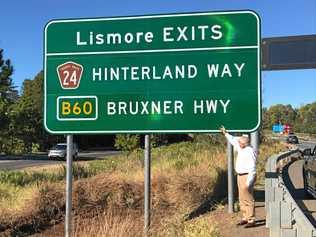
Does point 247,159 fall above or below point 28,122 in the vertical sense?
below

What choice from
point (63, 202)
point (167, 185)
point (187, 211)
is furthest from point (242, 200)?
point (63, 202)

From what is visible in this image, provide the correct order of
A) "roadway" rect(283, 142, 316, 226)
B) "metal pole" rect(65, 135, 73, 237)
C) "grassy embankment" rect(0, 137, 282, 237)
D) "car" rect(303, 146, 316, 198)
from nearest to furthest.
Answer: "metal pole" rect(65, 135, 73, 237), "grassy embankment" rect(0, 137, 282, 237), "roadway" rect(283, 142, 316, 226), "car" rect(303, 146, 316, 198)

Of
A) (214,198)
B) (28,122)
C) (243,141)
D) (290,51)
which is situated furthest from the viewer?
(28,122)

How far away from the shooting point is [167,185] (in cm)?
1328

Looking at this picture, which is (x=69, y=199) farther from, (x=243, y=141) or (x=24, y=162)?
(x=24, y=162)

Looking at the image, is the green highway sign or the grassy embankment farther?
the grassy embankment

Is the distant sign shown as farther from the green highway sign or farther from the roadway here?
the green highway sign

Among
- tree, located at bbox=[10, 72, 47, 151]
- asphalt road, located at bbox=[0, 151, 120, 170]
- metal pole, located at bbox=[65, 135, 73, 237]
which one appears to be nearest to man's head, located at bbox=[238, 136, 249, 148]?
metal pole, located at bbox=[65, 135, 73, 237]

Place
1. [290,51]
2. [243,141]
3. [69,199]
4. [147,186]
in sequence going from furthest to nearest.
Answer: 1. [290,51]
2. [243,141]
3. [147,186]
4. [69,199]

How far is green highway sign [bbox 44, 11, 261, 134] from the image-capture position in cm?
848

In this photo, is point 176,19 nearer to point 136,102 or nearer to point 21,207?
point 136,102

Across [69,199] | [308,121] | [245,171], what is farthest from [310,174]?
[308,121]

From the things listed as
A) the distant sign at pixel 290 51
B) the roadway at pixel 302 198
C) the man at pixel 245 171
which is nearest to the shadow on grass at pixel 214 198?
the man at pixel 245 171

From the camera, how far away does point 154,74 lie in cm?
881
